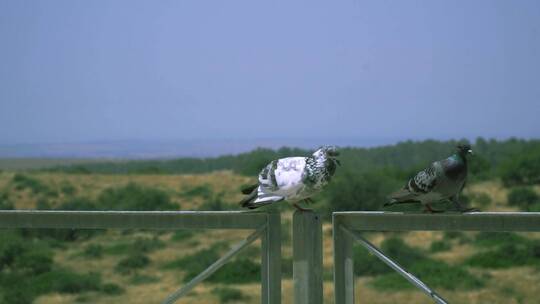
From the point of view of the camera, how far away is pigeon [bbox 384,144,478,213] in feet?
12.3

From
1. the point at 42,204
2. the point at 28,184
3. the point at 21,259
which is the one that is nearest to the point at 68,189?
the point at 28,184

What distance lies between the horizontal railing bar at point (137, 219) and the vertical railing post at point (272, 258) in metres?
0.04

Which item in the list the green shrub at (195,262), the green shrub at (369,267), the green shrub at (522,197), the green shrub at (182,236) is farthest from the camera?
the green shrub at (522,197)

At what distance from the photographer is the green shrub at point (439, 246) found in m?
21.2

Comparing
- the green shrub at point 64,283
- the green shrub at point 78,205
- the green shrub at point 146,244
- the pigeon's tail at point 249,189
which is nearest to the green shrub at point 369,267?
the green shrub at point 64,283

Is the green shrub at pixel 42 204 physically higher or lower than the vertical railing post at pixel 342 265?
lower

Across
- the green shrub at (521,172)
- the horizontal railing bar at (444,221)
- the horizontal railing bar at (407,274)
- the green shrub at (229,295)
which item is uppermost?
the horizontal railing bar at (444,221)

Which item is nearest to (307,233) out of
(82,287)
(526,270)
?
(82,287)

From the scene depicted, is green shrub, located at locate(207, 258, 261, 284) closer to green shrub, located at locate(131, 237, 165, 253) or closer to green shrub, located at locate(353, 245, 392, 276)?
green shrub, located at locate(353, 245, 392, 276)

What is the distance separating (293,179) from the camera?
3551 mm

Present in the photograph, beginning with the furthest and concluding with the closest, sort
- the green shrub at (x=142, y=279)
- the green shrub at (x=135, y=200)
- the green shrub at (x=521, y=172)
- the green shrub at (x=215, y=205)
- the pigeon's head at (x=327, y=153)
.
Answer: the green shrub at (x=521, y=172) → the green shrub at (x=135, y=200) → the green shrub at (x=215, y=205) → the green shrub at (x=142, y=279) → the pigeon's head at (x=327, y=153)

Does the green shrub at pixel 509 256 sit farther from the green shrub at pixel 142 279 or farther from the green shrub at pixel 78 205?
the green shrub at pixel 78 205

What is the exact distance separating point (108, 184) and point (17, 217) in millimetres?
36302

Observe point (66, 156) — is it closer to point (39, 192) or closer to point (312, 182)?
point (39, 192)
